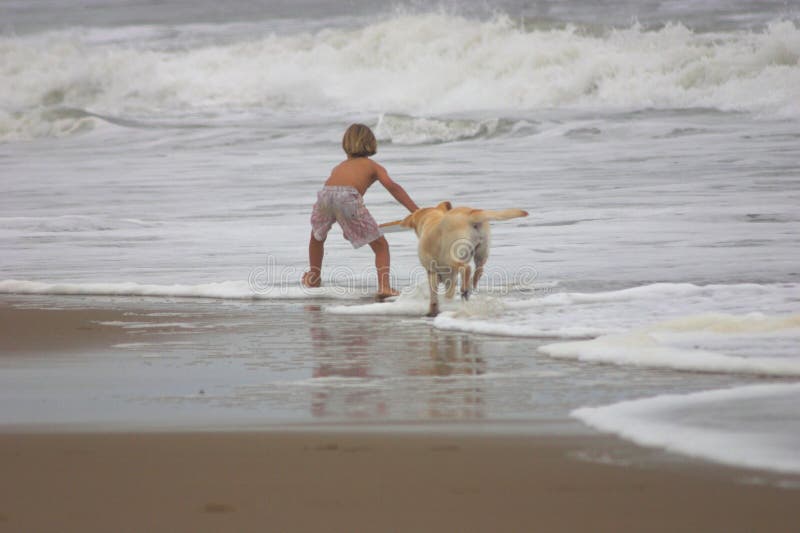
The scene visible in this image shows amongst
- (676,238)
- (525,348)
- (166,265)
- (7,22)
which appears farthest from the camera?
(7,22)

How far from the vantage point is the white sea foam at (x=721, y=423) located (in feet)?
12.7

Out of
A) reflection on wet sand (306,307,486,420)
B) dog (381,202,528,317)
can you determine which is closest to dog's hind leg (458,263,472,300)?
dog (381,202,528,317)

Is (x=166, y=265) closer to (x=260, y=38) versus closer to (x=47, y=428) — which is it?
(x=47, y=428)

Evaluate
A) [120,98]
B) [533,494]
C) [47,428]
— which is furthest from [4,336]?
[120,98]

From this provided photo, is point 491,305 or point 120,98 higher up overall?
point 120,98

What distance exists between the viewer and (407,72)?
36.4m

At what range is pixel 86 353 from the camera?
642 cm

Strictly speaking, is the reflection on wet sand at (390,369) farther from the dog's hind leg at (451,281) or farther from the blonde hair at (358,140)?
the blonde hair at (358,140)

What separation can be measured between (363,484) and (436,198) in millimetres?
12709

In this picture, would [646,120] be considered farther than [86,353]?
Yes

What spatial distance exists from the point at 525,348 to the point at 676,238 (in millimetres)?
5338

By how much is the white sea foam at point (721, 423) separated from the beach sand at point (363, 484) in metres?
0.13

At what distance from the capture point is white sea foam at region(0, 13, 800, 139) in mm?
29812

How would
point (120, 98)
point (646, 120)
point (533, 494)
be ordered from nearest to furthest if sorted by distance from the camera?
point (533, 494) < point (646, 120) < point (120, 98)
